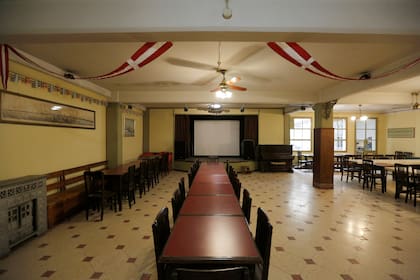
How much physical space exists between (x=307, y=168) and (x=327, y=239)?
801 cm

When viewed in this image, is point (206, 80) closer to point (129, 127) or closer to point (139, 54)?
point (139, 54)

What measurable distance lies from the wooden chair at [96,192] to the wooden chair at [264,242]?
3273 mm

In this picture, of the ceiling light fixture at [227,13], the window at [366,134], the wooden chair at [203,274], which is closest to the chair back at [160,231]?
the wooden chair at [203,274]

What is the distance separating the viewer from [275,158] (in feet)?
32.2

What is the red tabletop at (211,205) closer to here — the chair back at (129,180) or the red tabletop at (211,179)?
the red tabletop at (211,179)

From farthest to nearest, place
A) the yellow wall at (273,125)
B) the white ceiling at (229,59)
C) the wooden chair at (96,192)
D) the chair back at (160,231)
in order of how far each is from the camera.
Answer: the yellow wall at (273,125) < the wooden chair at (96,192) < the white ceiling at (229,59) < the chair back at (160,231)

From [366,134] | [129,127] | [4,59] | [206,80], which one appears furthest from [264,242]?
[366,134]

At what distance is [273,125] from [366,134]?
5768mm

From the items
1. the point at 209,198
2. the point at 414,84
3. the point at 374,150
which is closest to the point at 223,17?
the point at 209,198

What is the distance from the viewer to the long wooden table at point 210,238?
158cm

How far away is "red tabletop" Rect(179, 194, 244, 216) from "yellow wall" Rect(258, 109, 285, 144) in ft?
25.9

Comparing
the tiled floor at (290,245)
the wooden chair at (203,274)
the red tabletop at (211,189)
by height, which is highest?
the wooden chair at (203,274)

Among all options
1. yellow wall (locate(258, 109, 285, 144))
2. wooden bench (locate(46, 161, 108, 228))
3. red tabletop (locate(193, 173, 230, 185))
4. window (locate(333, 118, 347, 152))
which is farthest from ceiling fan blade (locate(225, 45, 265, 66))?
window (locate(333, 118, 347, 152))

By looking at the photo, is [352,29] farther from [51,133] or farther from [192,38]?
[51,133]
